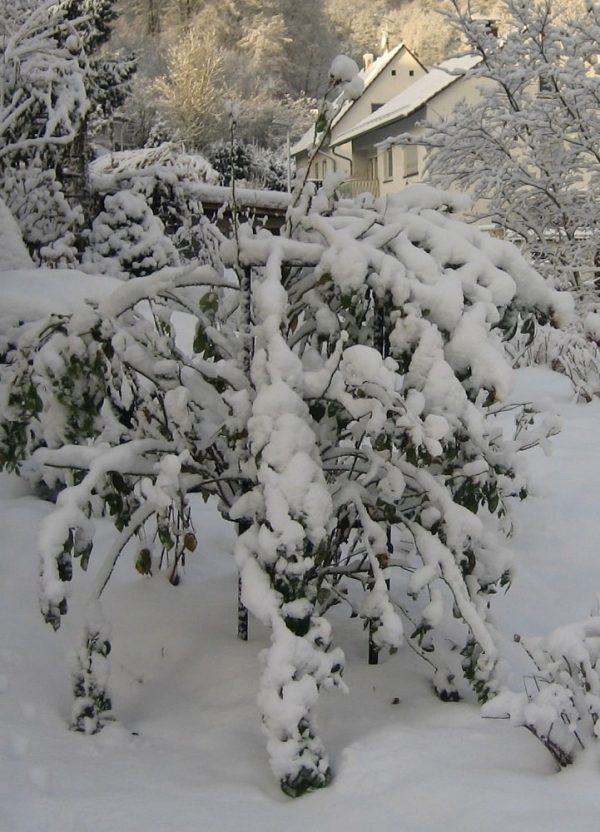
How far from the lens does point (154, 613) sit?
2936 mm

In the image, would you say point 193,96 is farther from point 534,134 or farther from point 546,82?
point 534,134

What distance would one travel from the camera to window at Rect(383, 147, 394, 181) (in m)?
31.5

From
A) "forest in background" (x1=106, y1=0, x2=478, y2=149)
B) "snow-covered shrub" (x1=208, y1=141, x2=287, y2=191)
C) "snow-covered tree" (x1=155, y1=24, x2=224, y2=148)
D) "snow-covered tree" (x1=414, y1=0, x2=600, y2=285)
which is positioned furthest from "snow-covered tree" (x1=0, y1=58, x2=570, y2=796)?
"snow-covered tree" (x1=155, y1=24, x2=224, y2=148)

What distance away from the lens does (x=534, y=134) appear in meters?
7.70

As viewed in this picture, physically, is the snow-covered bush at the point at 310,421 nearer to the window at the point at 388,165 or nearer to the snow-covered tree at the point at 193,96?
the snow-covered tree at the point at 193,96

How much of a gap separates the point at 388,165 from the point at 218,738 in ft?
103

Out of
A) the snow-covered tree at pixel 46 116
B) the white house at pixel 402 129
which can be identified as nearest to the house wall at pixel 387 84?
the white house at pixel 402 129

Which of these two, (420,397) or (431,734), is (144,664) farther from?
(420,397)

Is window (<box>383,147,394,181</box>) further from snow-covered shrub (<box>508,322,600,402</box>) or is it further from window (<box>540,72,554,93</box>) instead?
window (<box>540,72,554,93</box>)

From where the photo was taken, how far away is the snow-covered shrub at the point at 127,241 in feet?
32.2

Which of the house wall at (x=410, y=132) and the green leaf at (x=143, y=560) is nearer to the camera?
the green leaf at (x=143, y=560)

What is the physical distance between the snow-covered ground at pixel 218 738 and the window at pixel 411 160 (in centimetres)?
2752

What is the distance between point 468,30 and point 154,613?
21.7 feet

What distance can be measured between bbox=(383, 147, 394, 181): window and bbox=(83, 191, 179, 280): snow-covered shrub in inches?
886
